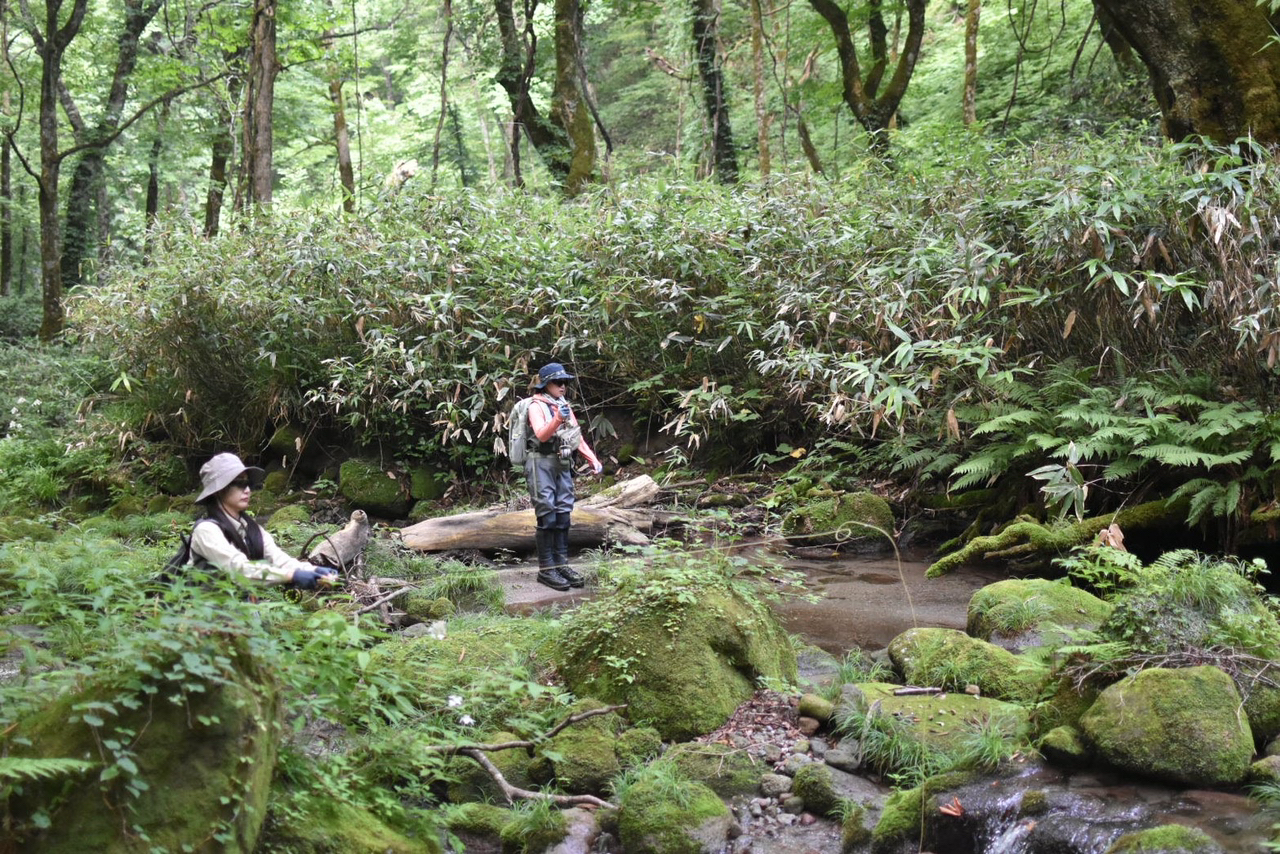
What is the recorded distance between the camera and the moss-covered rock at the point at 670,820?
171 inches

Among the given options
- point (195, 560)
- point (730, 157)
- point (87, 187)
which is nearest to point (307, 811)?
point (195, 560)

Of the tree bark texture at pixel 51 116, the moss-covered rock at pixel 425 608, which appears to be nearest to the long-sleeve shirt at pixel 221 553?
the moss-covered rock at pixel 425 608

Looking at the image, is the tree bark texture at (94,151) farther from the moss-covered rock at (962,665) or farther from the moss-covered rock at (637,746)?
the moss-covered rock at (962,665)

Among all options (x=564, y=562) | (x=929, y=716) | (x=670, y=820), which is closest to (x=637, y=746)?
(x=670, y=820)

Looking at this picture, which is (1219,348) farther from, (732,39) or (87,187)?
(87,187)

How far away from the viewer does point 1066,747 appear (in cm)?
432

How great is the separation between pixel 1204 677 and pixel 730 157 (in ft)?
53.9

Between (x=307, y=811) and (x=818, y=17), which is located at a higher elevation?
(x=818, y=17)

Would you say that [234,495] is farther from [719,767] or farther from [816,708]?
[816,708]

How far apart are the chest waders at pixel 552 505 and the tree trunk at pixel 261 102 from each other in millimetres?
7915

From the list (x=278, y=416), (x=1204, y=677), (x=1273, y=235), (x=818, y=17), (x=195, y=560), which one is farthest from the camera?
(x=818, y=17)

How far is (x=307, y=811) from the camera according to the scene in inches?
140

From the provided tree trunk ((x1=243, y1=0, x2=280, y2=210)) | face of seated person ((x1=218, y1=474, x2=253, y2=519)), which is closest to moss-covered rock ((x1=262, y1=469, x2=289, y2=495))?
tree trunk ((x1=243, y1=0, x2=280, y2=210))

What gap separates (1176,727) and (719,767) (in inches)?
82.6
